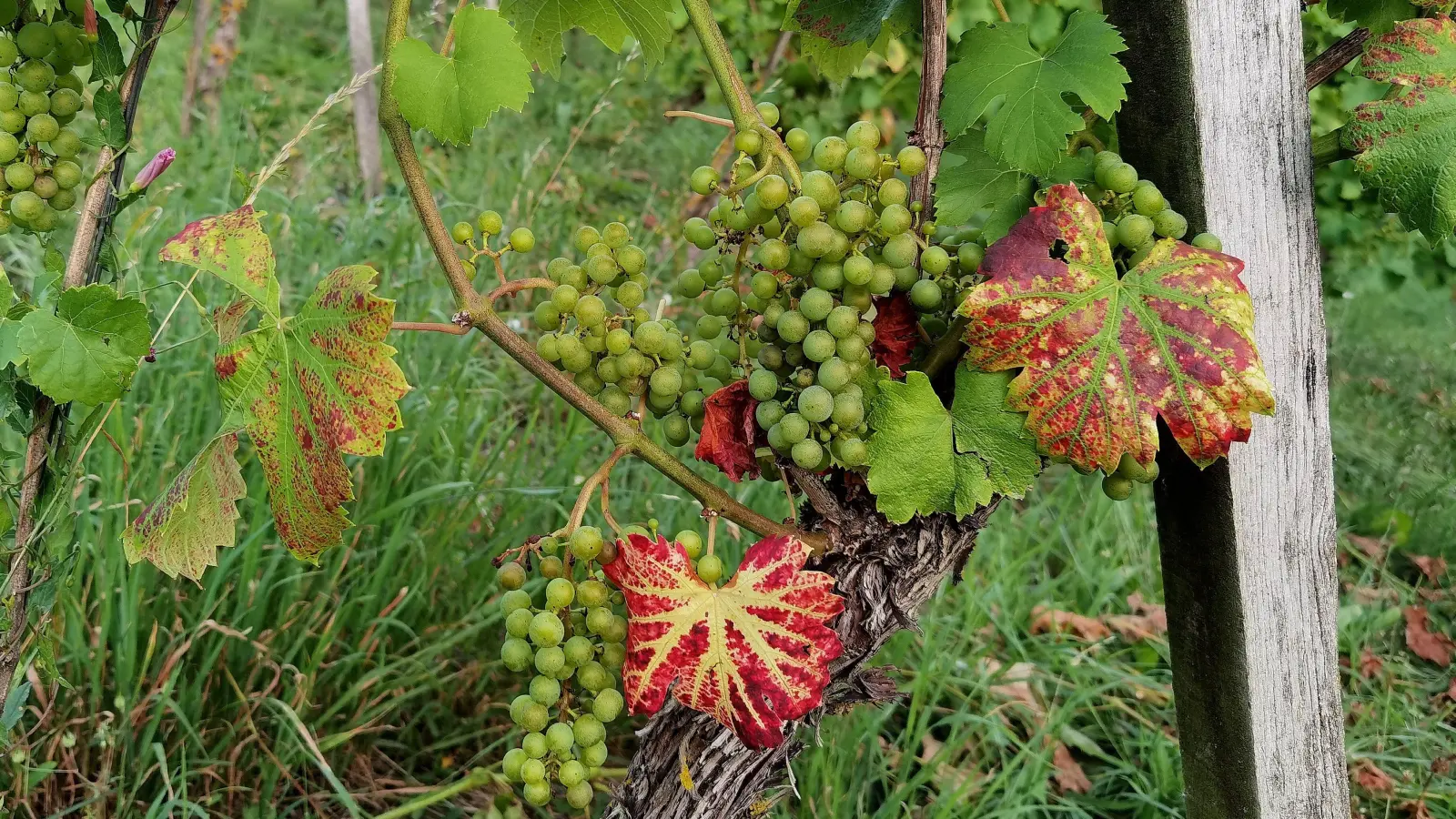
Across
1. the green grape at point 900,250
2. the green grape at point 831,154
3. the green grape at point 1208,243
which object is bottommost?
the green grape at point 1208,243

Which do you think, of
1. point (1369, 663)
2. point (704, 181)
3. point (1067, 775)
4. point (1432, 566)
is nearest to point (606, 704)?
point (704, 181)

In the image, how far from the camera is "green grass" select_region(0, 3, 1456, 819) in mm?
1574

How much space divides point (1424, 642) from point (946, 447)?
2006 millimetres

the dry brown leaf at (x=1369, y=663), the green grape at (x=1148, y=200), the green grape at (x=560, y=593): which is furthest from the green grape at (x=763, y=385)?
the dry brown leaf at (x=1369, y=663)

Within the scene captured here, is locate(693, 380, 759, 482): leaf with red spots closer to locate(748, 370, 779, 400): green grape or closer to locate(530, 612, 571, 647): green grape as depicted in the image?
locate(748, 370, 779, 400): green grape

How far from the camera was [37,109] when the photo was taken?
94 cm

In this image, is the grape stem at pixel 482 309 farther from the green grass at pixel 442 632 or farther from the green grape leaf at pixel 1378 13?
the green grape leaf at pixel 1378 13

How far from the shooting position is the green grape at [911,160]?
3.06 feet

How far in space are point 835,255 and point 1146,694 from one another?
5.19ft

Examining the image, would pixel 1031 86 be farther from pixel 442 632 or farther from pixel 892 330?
pixel 442 632

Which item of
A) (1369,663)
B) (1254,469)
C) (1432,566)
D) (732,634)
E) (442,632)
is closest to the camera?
(732,634)

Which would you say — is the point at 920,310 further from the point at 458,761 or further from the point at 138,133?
the point at 138,133

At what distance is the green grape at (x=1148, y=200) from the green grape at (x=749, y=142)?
34cm

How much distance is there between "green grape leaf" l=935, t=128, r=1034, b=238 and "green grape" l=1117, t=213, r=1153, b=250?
3.9 inches
